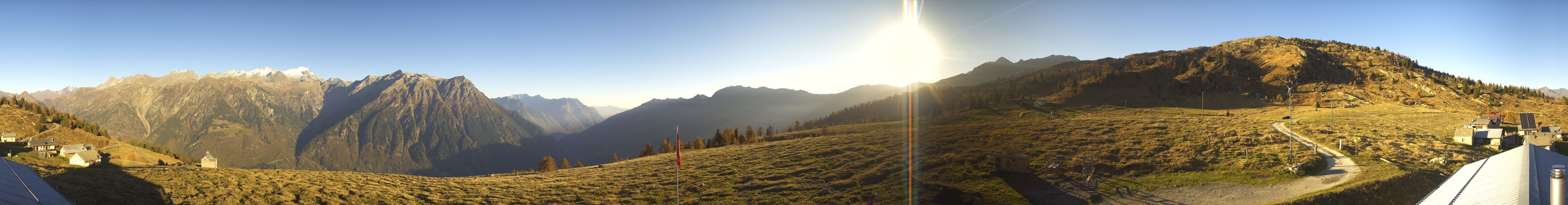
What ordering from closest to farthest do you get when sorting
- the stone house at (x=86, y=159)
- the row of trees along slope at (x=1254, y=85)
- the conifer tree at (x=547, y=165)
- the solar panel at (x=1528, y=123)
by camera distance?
the solar panel at (x=1528, y=123) → the stone house at (x=86, y=159) → the row of trees along slope at (x=1254, y=85) → the conifer tree at (x=547, y=165)

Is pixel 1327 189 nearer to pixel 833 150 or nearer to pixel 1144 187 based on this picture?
pixel 1144 187

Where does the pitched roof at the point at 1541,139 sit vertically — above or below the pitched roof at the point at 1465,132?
below

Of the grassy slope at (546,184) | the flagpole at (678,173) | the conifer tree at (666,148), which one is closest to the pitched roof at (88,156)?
the grassy slope at (546,184)

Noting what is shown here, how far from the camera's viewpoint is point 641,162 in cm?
4469

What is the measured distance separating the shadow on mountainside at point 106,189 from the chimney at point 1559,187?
3810 cm

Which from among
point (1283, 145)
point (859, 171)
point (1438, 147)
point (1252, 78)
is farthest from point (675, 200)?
point (1252, 78)

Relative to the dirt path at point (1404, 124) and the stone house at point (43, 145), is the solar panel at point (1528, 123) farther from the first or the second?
the stone house at point (43, 145)

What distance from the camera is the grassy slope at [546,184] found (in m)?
21.2

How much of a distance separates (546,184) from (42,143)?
93058 mm

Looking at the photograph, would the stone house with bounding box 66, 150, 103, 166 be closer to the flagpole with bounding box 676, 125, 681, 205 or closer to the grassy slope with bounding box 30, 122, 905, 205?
the grassy slope with bounding box 30, 122, 905, 205

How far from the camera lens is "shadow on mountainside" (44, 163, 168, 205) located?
1867 cm

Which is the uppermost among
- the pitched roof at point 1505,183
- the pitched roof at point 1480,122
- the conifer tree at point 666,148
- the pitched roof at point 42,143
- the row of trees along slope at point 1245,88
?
the row of trees along slope at point 1245,88

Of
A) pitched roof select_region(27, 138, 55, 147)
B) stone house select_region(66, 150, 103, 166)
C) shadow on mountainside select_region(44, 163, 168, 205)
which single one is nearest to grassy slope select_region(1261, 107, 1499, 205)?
shadow on mountainside select_region(44, 163, 168, 205)

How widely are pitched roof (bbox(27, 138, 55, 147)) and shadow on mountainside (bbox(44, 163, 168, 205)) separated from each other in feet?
241
